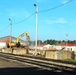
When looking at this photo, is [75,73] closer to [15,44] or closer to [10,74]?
[10,74]

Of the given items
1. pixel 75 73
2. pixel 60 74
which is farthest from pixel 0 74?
pixel 75 73

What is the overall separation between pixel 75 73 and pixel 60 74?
1131mm

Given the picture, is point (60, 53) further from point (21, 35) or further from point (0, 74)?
point (21, 35)

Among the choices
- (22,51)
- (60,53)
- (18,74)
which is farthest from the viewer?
(22,51)

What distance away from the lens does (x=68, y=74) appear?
53.7ft

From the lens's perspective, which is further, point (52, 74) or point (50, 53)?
point (50, 53)

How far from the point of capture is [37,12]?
50.5 m

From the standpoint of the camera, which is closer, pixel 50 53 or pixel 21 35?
pixel 50 53

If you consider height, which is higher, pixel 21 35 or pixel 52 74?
pixel 21 35

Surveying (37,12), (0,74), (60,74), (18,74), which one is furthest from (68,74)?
(37,12)

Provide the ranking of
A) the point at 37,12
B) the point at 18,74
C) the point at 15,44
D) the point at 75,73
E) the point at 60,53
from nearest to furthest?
the point at 18,74
the point at 75,73
the point at 60,53
the point at 37,12
the point at 15,44

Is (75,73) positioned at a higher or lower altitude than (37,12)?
lower

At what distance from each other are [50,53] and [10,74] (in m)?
33.1

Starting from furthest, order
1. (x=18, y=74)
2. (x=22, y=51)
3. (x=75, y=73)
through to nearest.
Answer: (x=22, y=51)
(x=75, y=73)
(x=18, y=74)
